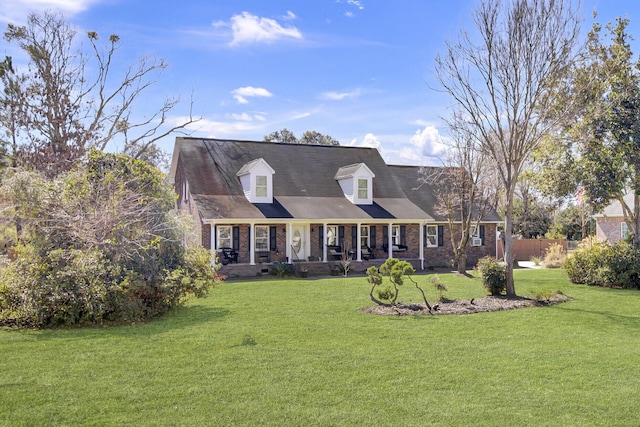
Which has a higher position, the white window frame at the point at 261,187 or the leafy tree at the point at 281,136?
the leafy tree at the point at 281,136

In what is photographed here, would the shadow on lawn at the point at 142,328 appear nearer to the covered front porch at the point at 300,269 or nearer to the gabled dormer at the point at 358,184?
the covered front porch at the point at 300,269

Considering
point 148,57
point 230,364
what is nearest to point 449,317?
point 230,364

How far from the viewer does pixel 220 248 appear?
74.1 feet

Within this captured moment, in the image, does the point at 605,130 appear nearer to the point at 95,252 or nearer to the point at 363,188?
the point at 363,188

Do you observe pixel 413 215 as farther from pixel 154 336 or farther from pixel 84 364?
pixel 84 364

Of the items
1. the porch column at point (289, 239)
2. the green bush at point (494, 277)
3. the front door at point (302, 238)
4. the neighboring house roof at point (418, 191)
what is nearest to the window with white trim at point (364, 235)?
the front door at point (302, 238)

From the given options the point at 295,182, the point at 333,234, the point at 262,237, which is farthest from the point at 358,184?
the point at 262,237

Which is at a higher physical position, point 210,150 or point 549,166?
point 210,150

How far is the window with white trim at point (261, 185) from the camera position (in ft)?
78.5

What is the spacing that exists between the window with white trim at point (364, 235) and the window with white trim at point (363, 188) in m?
1.55

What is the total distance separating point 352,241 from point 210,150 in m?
8.44

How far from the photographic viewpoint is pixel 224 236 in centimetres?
2291

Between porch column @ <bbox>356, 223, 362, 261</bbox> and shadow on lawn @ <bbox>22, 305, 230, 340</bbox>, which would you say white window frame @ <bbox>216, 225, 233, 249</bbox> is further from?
shadow on lawn @ <bbox>22, 305, 230, 340</bbox>

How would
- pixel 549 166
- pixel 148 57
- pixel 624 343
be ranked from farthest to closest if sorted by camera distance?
pixel 148 57
pixel 549 166
pixel 624 343
